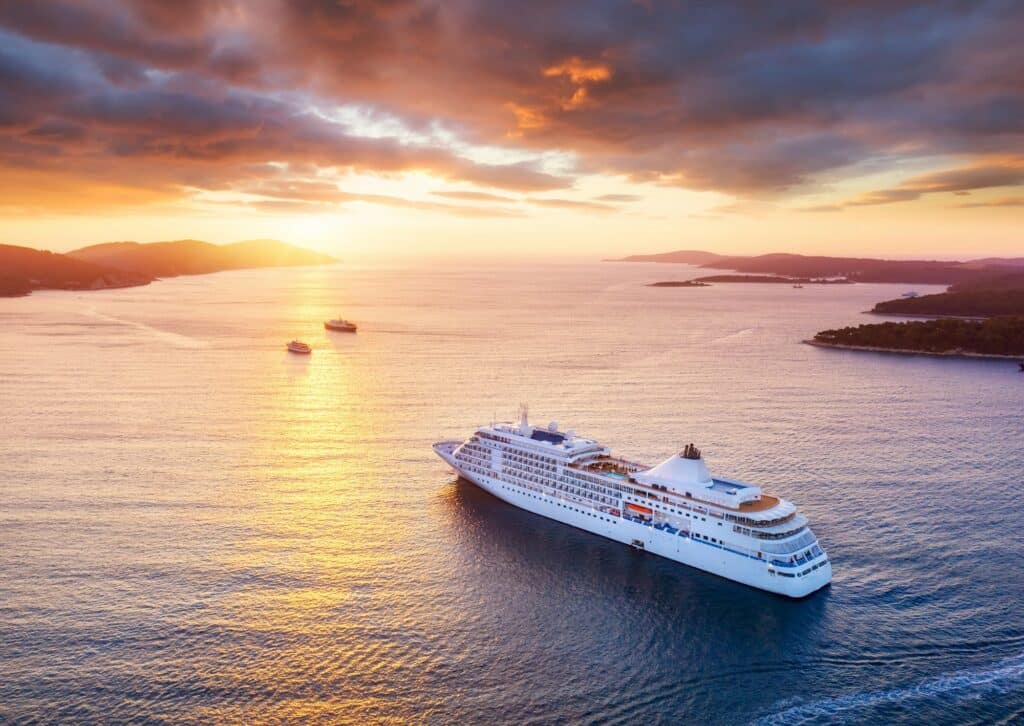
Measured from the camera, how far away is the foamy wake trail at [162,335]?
100912 mm

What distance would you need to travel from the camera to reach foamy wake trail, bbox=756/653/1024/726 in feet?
76.1

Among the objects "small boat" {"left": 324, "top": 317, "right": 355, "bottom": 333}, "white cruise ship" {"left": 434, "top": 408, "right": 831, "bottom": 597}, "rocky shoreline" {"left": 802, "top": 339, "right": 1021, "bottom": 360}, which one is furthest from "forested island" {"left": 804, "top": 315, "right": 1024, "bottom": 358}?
"white cruise ship" {"left": 434, "top": 408, "right": 831, "bottom": 597}

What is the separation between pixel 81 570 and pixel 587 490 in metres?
25.0

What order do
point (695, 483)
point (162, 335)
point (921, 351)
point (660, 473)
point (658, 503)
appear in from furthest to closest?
point (162, 335)
point (921, 351)
point (660, 473)
point (658, 503)
point (695, 483)

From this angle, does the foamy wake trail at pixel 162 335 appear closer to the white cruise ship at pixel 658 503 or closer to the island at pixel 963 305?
the white cruise ship at pixel 658 503

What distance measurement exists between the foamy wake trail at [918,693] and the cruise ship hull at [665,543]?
253 inches

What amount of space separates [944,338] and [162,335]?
120148mm

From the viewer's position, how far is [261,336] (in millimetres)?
114188

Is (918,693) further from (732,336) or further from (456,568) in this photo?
(732,336)

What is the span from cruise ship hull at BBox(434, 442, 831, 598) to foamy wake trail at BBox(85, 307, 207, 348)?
72.8 m

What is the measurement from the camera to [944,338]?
102 m

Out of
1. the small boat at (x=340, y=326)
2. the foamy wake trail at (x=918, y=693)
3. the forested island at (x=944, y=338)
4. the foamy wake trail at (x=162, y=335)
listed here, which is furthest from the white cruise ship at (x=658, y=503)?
the small boat at (x=340, y=326)

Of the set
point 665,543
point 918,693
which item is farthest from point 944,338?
point 918,693

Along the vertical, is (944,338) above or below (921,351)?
above
